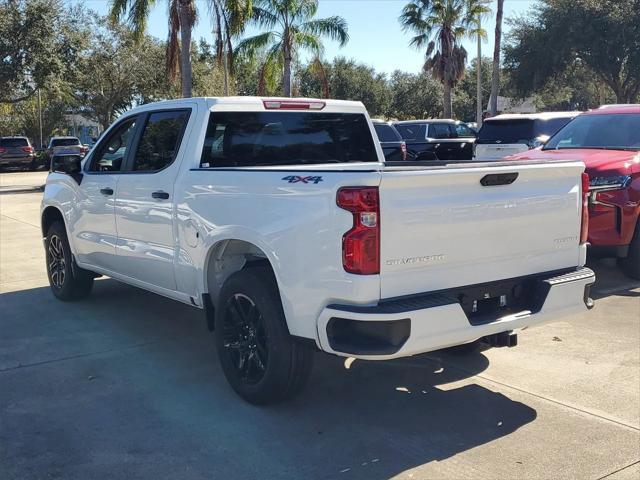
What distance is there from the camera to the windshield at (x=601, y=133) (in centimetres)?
866

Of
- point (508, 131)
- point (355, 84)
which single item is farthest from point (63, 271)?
point (355, 84)

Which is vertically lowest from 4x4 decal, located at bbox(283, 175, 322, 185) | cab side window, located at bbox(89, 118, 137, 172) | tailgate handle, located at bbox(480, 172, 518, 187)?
tailgate handle, located at bbox(480, 172, 518, 187)

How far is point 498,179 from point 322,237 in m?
1.14

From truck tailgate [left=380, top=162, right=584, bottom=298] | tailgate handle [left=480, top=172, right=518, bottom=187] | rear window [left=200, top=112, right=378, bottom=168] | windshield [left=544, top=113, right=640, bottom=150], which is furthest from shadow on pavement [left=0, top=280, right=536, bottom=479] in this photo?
windshield [left=544, top=113, right=640, bottom=150]

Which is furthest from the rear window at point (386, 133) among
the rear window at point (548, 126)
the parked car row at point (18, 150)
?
the parked car row at point (18, 150)

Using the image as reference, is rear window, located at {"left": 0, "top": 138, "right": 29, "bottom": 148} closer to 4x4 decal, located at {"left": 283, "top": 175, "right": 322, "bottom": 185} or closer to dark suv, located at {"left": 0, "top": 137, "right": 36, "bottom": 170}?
dark suv, located at {"left": 0, "top": 137, "right": 36, "bottom": 170}

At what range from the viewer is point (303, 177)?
396 centimetres

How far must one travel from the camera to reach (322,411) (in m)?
4.51

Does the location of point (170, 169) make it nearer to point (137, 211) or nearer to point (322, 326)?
point (137, 211)

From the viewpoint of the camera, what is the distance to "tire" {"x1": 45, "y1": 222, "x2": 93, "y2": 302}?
282 inches

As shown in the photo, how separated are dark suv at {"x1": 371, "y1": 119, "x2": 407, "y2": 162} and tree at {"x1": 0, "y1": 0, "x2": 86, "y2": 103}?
652 inches

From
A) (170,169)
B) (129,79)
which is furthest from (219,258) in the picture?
(129,79)

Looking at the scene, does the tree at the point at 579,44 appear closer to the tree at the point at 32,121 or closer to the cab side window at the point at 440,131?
the cab side window at the point at 440,131

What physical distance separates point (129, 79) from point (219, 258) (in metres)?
37.7
